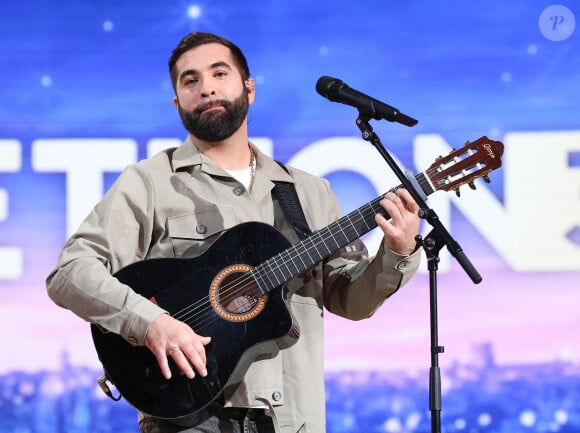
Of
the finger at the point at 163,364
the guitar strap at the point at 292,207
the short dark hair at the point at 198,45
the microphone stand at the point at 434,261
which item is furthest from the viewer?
the short dark hair at the point at 198,45


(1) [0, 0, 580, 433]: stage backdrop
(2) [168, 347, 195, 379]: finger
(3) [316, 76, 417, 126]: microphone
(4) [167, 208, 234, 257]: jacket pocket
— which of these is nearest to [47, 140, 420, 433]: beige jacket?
(4) [167, 208, 234, 257]: jacket pocket

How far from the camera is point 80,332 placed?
411 centimetres

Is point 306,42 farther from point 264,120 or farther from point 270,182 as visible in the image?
point 270,182

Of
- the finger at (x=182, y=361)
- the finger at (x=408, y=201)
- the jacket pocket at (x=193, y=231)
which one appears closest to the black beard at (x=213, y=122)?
the jacket pocket at (x=193, y=231)

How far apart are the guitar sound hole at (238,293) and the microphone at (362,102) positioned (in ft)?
1.96

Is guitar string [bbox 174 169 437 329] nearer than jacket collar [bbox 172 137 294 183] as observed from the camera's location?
Yes

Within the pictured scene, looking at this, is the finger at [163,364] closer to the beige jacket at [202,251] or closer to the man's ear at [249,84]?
the beige jacket at [202,251]

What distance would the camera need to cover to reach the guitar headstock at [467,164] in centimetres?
265

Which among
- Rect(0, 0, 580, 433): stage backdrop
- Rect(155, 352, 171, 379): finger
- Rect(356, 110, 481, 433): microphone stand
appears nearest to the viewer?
Rect(356, 110, 481, 433): microphone stand

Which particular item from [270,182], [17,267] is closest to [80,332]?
[17,267]

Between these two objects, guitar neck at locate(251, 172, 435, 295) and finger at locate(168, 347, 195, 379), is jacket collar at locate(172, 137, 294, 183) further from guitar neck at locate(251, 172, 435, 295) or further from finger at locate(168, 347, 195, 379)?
finger at locate(168, 347, 195, 379)

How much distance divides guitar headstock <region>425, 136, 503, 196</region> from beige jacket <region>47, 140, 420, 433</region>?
0.24m

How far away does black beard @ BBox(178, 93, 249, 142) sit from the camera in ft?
9.71

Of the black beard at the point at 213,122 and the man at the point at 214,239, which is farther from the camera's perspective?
the black beard at the point at 213,122
